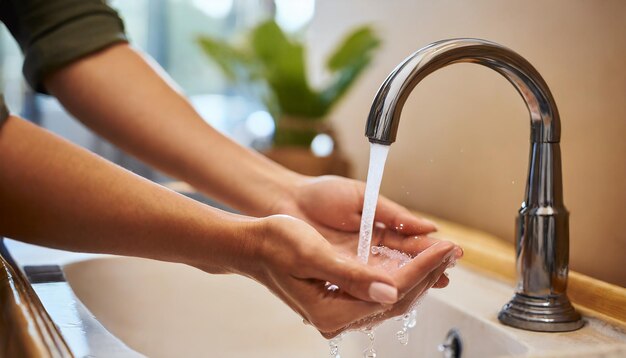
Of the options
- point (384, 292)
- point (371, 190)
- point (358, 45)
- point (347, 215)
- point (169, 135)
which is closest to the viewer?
point (384, 292)

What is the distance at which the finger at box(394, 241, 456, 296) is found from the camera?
52 cm

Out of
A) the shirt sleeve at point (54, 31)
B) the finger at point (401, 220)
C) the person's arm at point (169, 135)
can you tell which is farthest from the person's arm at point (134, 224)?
the shirt sleeve at point (54, 31)

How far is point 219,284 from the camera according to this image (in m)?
0.94

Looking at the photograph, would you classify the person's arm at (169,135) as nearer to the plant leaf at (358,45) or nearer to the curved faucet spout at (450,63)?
the curved faucet spout at (450,63)

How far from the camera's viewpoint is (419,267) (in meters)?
0.53

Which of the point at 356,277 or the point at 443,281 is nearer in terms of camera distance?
the point at 356,277

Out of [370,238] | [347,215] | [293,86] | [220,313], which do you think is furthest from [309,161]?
[370,238]

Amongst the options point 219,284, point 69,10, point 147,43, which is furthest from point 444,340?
point 147,43

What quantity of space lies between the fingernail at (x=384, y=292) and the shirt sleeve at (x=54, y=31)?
0.56 meters

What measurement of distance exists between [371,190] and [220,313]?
0.39 meters

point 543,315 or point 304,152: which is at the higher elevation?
point 304,152

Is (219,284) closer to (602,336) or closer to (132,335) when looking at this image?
(132,335)

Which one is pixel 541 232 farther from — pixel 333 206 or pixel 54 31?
pixel 54 31

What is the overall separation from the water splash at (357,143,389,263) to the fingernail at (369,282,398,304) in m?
0.11
